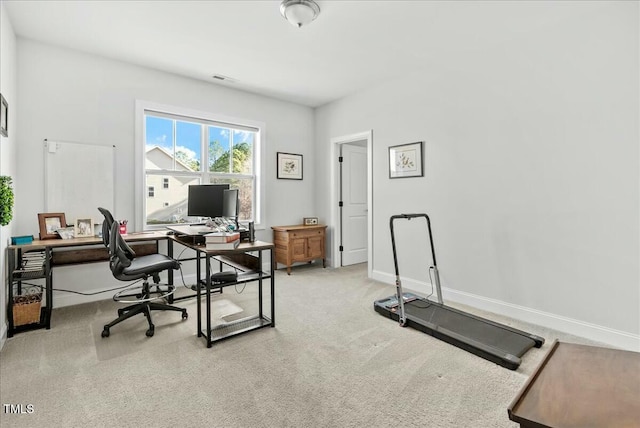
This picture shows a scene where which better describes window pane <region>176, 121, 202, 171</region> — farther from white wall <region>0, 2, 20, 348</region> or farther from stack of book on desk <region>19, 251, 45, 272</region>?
stack of book on desk <region>19, 251, 45, 272</region>

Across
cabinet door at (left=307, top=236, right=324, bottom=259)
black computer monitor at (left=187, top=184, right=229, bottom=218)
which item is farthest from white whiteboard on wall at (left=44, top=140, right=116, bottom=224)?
cabinet door at (left=307, top=236, right=324, bottom=259)

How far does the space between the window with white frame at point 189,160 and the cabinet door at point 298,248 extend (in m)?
0.70

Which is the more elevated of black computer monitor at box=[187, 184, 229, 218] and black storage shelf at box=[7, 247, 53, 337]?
black computer monitor at box=[187, 184, 229, 218]

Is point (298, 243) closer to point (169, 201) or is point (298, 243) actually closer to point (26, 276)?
point (169, 201)

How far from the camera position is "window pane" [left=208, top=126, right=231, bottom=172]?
4.56 meters

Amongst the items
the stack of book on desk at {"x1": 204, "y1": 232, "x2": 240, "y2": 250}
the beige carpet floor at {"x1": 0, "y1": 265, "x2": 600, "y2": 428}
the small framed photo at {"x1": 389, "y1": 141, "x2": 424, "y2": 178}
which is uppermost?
the small framed photo at {"x1": 389, "y1": 141, "x2": 424, "y2": 178}

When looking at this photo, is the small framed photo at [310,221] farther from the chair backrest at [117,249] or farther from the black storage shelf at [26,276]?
the black storage shelf at [26,276]

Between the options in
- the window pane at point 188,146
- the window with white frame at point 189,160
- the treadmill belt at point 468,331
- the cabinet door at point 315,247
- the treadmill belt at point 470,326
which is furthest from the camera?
the cabinet door at point 315,247

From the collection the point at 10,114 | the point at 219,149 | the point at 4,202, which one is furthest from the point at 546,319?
the point at 10,114

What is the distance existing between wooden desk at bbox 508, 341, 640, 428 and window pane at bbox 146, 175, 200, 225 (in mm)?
4222

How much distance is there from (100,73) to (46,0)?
3.45ft

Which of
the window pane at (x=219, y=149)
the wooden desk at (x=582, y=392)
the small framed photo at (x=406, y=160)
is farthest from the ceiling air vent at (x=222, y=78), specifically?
the wooden desk at (x=582, y=392)

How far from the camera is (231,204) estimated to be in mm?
3201

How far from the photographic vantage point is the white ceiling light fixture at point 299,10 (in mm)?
2510
